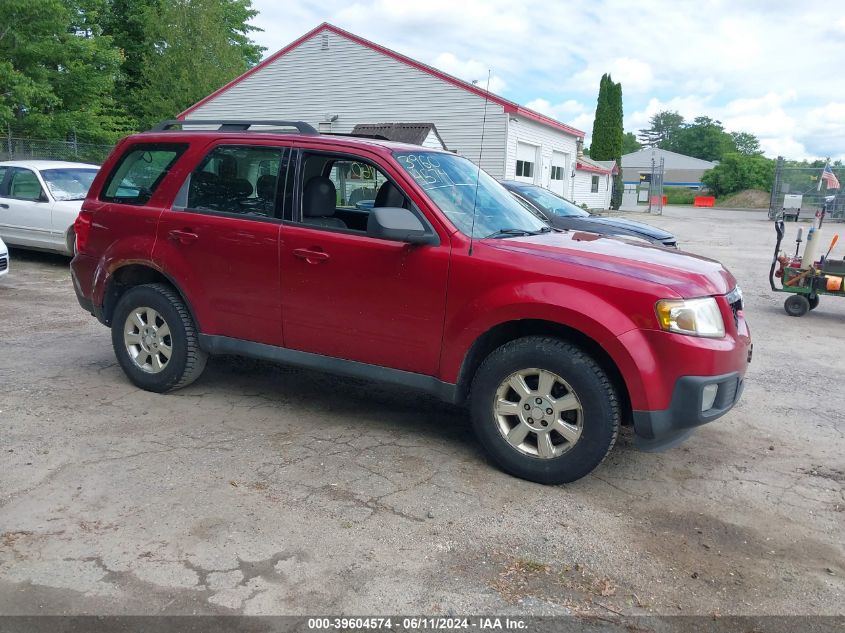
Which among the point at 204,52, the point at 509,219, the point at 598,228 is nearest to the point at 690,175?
the point at 204,52

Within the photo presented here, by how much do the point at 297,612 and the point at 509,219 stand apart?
2.87 metres

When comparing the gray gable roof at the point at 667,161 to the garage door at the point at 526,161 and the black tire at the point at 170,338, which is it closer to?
the garage door at the point at 526,161

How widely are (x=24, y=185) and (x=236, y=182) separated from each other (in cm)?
842

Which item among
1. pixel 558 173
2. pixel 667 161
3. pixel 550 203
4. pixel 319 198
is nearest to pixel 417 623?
pixel 319 198

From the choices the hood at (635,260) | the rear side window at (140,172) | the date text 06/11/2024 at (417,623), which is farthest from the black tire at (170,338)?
the date text 06/11/2024 at (417,623)

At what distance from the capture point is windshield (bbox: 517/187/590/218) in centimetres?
1102

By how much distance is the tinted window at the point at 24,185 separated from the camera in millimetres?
11328

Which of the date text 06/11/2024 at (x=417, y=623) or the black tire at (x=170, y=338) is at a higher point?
the black tire at (x=170, y=338)

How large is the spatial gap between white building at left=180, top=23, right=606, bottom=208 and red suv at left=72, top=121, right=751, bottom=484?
1828 cm

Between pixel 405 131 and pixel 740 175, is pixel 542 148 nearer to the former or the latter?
pixel 405 131

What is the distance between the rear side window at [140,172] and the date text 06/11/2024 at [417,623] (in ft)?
11.8

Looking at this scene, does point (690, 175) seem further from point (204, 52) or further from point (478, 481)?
point (478, 481)

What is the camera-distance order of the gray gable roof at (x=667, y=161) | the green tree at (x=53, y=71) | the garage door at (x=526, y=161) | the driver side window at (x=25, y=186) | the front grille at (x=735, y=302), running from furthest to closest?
the gray gable roof at (x=667, y=161) → the garage door at (x=526, y=161) → the green tree at (x=53, y=71) → the driver side window at (x=25, y=186) → the front grille at (x=735, y=302)

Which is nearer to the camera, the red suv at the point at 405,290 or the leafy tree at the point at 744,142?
the red suv at the point at 405,290
